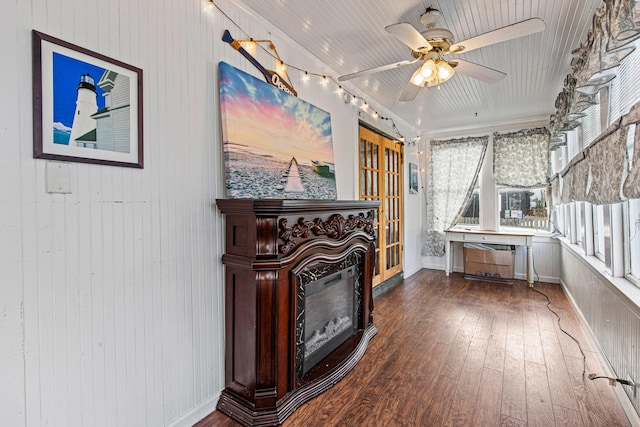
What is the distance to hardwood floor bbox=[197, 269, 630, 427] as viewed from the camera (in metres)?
1.80

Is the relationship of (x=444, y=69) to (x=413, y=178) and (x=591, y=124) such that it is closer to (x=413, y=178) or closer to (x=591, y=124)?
(x=591, y=124)

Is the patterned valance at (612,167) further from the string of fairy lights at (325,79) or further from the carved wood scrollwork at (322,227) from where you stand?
the string of fairy lights at (325,79)

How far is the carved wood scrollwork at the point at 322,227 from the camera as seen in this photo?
1811 mm

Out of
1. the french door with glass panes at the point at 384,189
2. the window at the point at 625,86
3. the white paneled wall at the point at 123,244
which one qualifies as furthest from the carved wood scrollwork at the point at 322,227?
the window at the point at 625,86

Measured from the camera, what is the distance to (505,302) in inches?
151

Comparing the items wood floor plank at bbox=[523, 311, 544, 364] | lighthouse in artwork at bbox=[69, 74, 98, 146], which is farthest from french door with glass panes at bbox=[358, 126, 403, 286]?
lighthouse in artwork at bbox=[69, 74, 98, 146]

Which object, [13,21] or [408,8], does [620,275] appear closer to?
[408,8]

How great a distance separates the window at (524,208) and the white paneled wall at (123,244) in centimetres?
492

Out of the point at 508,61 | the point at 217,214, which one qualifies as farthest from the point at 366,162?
the point at 217,214

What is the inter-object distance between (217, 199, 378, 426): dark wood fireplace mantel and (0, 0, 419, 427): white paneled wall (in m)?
0.12

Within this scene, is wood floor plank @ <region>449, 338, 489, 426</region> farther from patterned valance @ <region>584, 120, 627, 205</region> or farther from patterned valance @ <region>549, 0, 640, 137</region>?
patterned valance @ <region>549, 0, 640, 137</region>

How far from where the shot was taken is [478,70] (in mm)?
2199

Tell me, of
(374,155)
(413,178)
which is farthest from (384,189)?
(413,178)

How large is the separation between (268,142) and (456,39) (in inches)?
70.7
